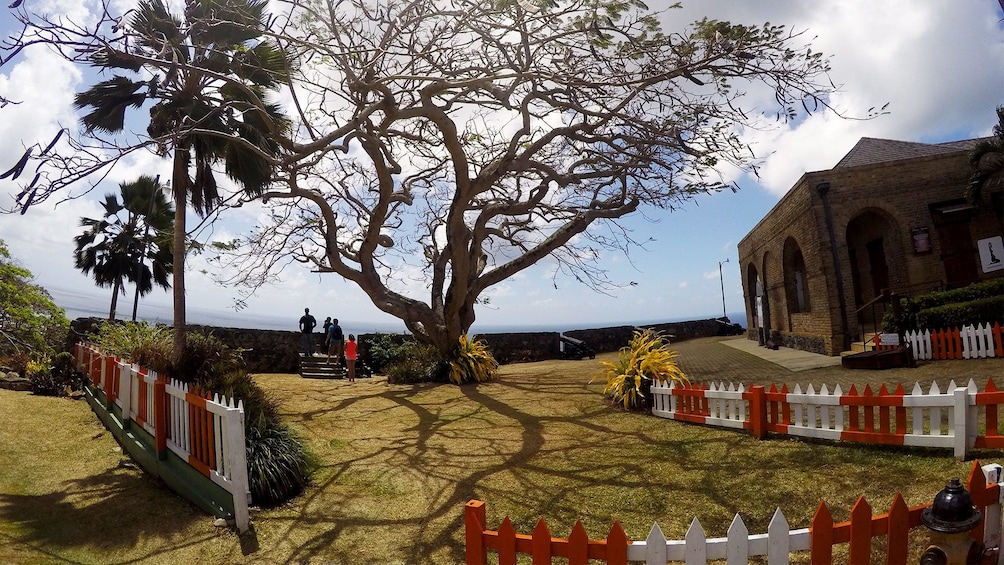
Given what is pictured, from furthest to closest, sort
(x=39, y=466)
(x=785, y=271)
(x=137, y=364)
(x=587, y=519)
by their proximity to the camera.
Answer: (x=785, y=271)
(x=137, y=364)
(x=39, y=466)
(x=587, y=519)

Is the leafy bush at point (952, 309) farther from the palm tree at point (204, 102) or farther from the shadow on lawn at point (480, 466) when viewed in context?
the palm tree at point (204, 102)

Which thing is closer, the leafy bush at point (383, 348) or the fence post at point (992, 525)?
the fence post at point (992, 525)

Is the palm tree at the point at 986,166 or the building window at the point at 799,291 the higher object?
the palm tree at the point at 986,166

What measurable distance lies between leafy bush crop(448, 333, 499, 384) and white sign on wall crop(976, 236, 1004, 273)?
1351 cm

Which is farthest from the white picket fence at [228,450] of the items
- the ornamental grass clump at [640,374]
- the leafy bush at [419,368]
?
the leafy bush at [419,368]

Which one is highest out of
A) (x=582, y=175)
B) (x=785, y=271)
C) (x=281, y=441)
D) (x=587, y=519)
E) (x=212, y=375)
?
(x=582, y=175)

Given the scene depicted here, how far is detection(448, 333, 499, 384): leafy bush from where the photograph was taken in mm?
13422

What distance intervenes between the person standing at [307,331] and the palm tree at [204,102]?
275 inches

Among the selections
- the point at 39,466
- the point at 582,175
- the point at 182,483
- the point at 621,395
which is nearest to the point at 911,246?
the point at 582,175

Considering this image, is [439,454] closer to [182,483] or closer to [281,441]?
[281,441]

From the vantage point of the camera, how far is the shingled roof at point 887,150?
18.9 metres

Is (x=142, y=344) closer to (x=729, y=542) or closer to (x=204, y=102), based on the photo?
(x=204, y=102)

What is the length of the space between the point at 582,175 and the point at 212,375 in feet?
25.2

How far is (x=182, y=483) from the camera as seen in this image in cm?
612
